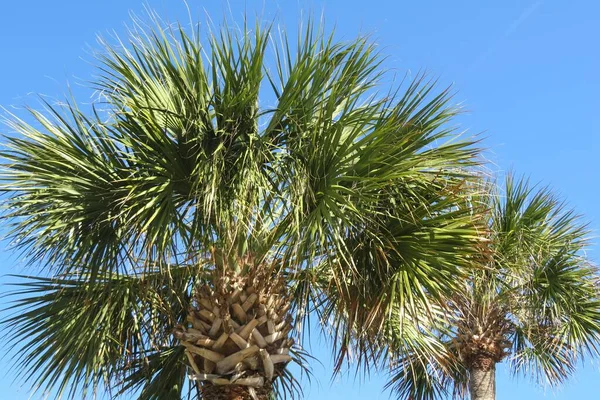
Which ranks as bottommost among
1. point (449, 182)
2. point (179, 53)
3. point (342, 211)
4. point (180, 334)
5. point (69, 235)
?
point (180, 334)

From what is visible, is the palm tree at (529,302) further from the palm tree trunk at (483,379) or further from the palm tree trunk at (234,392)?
→ the palm tree trunk at (234,392)

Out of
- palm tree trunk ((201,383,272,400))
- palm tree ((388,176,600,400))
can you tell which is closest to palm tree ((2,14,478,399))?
palm tree trunk ((201,383,272,400))

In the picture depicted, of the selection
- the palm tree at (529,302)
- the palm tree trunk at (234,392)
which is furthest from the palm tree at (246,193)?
the palm tree at (529,302)

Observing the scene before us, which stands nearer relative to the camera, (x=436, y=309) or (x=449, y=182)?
(x=449, y=182)

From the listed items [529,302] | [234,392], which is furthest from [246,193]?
[529,302]

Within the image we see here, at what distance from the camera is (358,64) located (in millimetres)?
7219

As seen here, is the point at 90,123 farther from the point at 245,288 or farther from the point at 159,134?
the point at 245,288

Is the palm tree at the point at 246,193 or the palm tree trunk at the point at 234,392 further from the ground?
the palm tree at the point at 246,193

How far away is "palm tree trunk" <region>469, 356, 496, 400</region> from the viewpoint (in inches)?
433

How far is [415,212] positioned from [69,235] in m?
2.87

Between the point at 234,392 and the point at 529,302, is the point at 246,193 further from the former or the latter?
the point at 529,302

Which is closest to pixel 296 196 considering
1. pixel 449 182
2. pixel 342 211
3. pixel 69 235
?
pixel 342 211

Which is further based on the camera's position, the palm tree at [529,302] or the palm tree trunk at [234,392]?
the palm tree at [529,302]

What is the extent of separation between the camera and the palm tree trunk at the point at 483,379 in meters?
11.0
